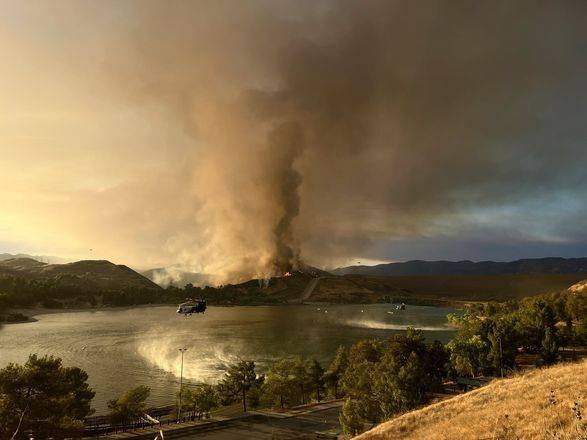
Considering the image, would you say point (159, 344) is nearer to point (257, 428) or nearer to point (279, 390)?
point (279, 390)

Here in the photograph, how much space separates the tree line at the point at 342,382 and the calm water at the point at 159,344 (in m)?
14.0

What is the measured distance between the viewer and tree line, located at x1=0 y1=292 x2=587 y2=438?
35062 mm

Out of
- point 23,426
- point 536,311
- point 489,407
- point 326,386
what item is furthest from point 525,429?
point 536,311

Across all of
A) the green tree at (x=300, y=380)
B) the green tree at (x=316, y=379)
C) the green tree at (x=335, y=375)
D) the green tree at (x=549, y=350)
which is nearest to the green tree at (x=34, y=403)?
the green tree at (x=300, y=380)

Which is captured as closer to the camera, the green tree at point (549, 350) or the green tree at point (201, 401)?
the green tree at point (201, 401)

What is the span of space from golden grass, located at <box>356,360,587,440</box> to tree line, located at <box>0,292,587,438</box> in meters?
10.6

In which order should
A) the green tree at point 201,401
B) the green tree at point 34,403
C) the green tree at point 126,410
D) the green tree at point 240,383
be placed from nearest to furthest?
the green tree at point 34,403 < the green tree at point 126,410 < the green tree at point 201,401 < the green tree at point 240,383

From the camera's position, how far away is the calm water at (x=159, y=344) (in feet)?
264

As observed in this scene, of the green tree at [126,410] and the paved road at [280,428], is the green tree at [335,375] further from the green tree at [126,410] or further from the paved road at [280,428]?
the green tree at [126,410]

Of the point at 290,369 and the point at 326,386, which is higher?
the point at 290,369

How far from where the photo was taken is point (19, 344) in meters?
112

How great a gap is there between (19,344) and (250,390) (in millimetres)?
92352

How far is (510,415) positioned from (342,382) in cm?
3778

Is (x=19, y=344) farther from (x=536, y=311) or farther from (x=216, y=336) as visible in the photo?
(x=536, y=311)
